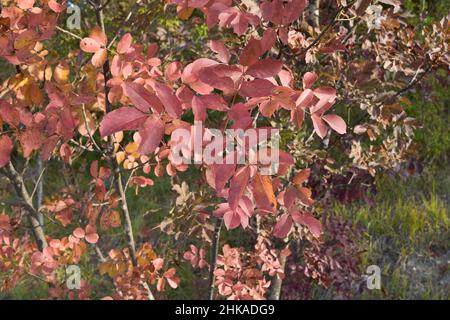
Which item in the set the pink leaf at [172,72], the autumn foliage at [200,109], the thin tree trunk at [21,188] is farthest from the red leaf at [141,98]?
the thin tree trunk at [21,188]

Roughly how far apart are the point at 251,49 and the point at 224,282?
144 centimetres

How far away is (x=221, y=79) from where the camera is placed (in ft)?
4.03

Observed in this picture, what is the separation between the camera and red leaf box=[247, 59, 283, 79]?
4.02ft

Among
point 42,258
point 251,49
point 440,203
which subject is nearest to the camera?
point 251,49

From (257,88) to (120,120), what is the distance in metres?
0.30

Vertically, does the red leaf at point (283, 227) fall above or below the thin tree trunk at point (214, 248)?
above

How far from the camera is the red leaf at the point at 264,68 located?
48.2 inches

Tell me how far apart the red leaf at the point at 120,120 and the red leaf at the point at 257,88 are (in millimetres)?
227

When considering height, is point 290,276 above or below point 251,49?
below

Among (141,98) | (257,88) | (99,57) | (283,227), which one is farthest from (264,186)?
(99,57)

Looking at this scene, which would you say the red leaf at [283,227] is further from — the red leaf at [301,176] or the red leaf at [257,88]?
the red leaf at [257,88]
